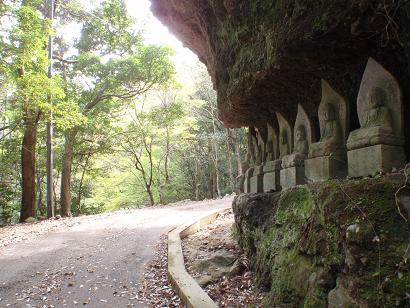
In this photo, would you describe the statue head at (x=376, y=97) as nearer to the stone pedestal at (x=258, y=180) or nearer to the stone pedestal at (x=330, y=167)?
the stone pedestal at (x=330, y=167)

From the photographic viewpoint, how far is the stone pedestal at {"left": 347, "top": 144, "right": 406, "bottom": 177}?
11.3ft

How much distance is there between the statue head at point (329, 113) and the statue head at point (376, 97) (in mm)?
684

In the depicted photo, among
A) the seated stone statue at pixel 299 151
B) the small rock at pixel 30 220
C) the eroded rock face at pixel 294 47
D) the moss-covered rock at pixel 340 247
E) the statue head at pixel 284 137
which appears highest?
the eroded rock face at pixel 294 47

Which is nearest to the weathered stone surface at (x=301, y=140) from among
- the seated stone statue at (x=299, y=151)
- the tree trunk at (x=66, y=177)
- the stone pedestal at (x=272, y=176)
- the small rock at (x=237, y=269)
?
the seated stone statue at (x=299, y=151)

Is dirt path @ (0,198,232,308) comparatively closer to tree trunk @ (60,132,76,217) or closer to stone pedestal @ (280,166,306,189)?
stone pedestal @ (280,166,306,189)

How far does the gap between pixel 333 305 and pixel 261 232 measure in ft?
8.31

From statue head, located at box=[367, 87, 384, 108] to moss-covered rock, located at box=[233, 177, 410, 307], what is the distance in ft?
3.61

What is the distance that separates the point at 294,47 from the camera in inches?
163

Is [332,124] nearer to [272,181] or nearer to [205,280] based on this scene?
[272,181]

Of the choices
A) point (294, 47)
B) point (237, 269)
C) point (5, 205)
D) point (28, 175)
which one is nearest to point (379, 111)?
point (294, 47)

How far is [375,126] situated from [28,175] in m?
14.4

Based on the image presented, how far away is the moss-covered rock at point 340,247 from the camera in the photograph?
98.9 inches

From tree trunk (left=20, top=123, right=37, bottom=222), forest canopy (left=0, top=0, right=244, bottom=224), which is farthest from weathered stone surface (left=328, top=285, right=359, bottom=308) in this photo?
tree trunk (left=20, top=123, right=37, bottom=222)

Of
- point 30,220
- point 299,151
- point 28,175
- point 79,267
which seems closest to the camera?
point 299,151
